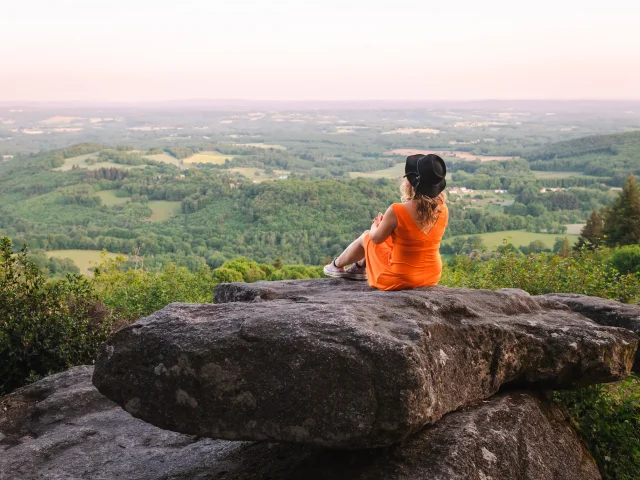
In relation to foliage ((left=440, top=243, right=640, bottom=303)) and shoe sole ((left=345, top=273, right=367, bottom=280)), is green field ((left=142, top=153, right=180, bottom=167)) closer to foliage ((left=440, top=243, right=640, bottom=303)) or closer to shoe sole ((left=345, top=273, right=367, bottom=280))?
foliage ((left=440, top=243, right=640, bottom=303))

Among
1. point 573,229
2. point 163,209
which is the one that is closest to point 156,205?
point 163,209

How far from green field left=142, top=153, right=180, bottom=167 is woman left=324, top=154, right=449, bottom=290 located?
137 meters

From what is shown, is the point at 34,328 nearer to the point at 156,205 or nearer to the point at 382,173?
the point at 156,205

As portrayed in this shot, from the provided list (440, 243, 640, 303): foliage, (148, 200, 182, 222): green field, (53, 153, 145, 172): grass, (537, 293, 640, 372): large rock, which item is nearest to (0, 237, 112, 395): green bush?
(537, 293, 640, 372): large rock

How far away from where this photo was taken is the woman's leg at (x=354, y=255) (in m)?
8.09

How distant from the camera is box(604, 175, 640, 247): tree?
3919 cm

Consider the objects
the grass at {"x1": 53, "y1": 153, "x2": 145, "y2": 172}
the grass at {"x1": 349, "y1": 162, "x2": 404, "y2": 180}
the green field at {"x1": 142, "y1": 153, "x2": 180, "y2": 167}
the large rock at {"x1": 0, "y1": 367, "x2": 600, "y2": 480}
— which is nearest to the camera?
the large rock at {"x1": 0, "y1": 367, "x2": 600, "y2": 480}

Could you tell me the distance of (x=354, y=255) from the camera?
8.24m

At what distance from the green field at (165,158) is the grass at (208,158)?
310cm

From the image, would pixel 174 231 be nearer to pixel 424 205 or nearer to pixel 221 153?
pixel 424 205

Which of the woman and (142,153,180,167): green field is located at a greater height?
the woman

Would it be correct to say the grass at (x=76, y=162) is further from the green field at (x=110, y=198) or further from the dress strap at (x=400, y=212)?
the dress strap at (x=400, y=212)

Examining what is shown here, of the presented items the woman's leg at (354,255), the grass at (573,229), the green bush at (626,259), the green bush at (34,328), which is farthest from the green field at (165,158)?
the woman's leg at (354,255)

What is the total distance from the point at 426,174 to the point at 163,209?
99640 mm
